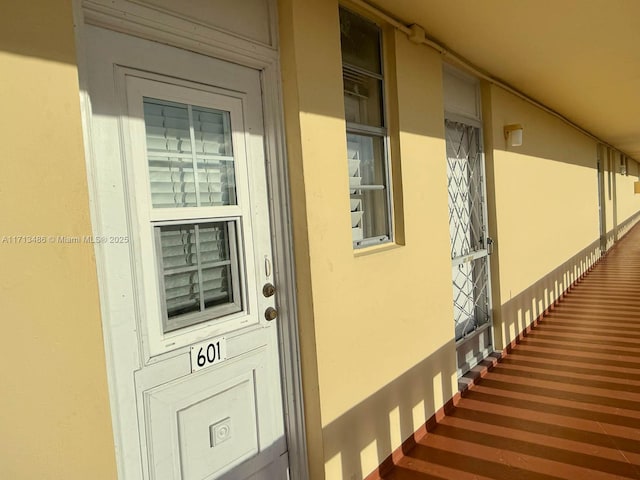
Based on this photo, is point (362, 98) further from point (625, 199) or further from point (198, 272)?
point (625, 199)

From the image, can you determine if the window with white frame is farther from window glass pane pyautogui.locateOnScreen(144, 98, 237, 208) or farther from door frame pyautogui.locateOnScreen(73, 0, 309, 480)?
window glass pane pyautogui.locateOnScreen(144, 98, 237, 208)

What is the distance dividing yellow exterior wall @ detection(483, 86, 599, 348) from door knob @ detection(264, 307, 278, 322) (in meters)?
2.74

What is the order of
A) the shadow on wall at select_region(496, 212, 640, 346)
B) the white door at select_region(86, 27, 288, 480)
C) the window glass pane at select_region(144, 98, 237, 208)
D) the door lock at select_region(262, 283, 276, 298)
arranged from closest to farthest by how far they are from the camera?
the white door at select_region(86, 27, 288, 480) → the window glass pane at select_region(144, 98, 237, 208) → the door lock at select_region(262, 283, 276, 298) → the shadow on wall at select_region(496, 212, 640, 346)

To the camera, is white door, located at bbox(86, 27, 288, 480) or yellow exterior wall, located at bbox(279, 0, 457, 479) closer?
white door, located at bbox(86, 27, 288, 480)

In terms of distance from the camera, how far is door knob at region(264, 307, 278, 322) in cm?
198

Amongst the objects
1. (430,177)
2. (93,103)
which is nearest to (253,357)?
(93,103)

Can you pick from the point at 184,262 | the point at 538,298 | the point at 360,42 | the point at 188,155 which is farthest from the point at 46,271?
the point at 538,298

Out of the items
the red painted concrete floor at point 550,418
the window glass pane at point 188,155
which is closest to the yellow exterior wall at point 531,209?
the red painted concrete floor at point 550,418

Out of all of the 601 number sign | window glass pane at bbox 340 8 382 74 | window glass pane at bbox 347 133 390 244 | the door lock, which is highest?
window glass pane at bbox 340 8 382 74

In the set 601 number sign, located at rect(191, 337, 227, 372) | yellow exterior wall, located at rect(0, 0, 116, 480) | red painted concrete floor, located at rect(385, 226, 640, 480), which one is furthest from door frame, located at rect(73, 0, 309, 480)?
red painted concrete floor, located at rect(385, 226, 640, 480)

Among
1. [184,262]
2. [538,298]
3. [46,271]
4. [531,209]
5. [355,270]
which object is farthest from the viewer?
[538,298]

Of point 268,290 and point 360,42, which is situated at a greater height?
point 360,42

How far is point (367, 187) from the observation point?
2.49 metres

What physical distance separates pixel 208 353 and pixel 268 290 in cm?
39
